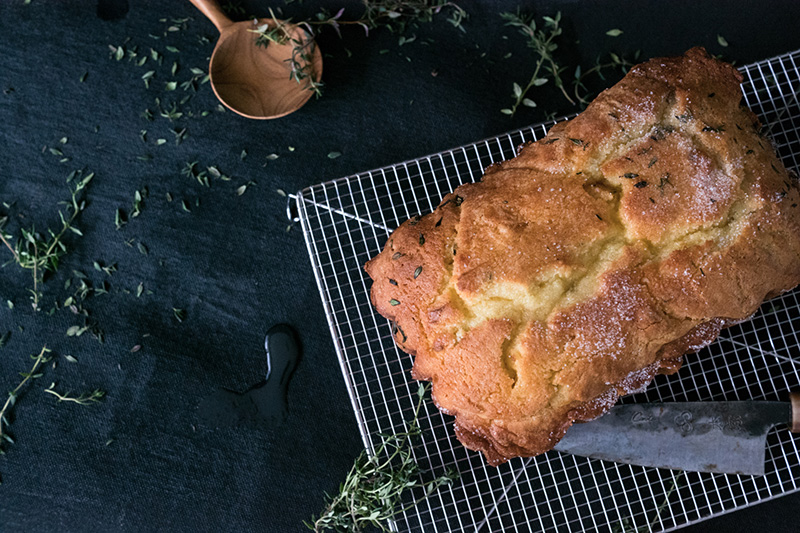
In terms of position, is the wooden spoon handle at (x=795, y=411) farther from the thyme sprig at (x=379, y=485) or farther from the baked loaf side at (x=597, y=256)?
the thyme sprig at (x=379, y=485)

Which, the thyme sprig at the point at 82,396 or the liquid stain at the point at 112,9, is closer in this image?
the thyme sprig at the point at 82,396

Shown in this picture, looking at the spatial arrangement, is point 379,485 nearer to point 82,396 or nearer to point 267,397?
point 267,397

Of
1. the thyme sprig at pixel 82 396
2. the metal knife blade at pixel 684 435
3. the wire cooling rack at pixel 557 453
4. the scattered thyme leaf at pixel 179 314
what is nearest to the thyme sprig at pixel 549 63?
the wire cooling rack at pixel 557 453

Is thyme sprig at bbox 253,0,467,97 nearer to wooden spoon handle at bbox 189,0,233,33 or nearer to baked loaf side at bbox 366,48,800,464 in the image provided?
wooden spoon handle at bbox 189,0,233,33

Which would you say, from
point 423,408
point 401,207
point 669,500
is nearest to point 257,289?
point 401,207

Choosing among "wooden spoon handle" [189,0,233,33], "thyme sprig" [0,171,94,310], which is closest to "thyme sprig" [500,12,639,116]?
"wooden spoon handle" [189,0,233,33]

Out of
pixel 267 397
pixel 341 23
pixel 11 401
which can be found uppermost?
pixel 341 23

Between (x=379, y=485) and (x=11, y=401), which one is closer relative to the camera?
(x=379, y=485)

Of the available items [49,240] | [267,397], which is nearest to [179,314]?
[267,397]
